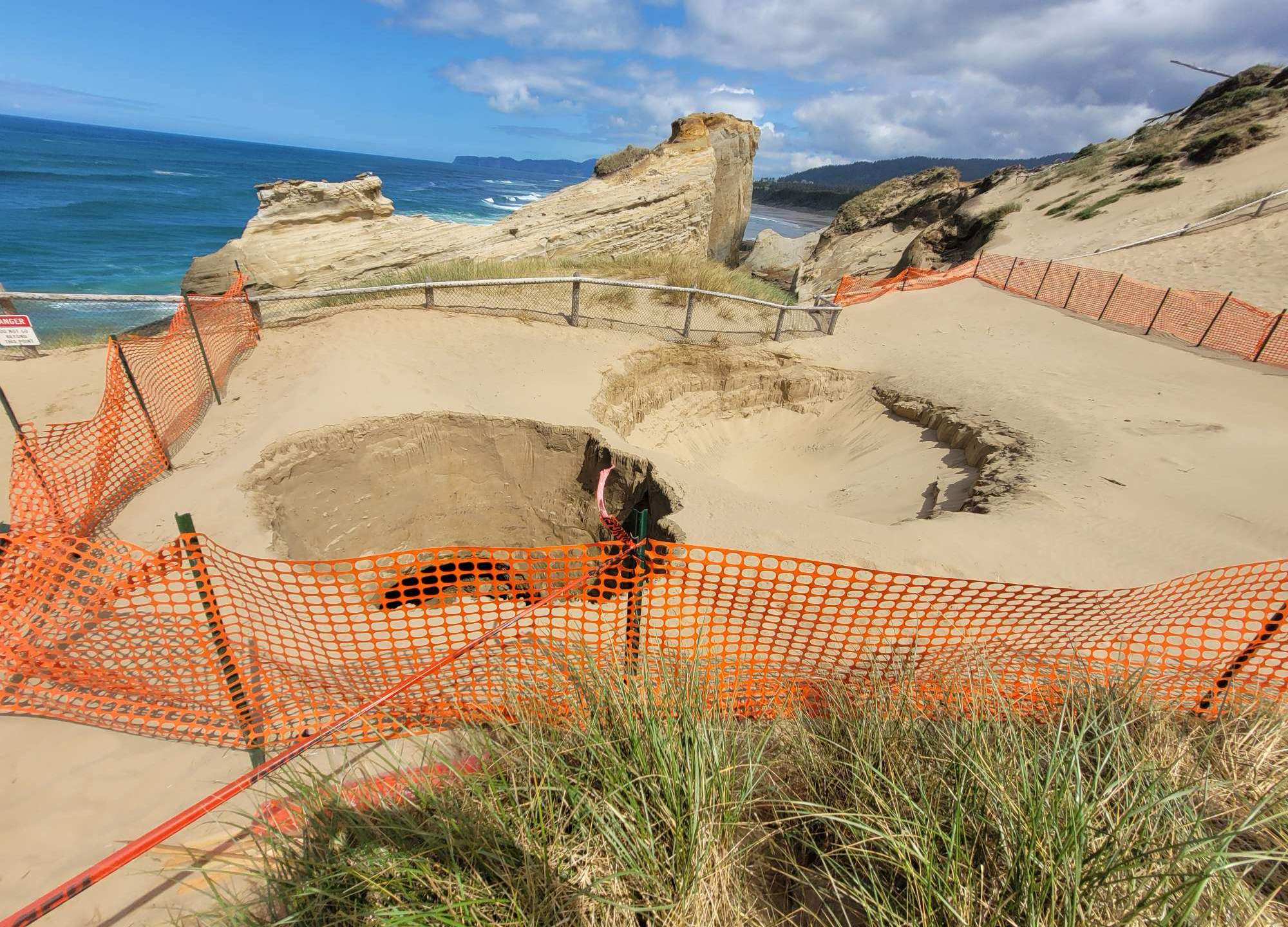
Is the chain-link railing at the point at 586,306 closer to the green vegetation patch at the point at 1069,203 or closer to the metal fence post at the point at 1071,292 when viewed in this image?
the metal fence post at the point at 1071,292

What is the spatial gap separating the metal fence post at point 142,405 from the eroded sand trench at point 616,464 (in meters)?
1.01

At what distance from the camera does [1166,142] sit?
2889 cm

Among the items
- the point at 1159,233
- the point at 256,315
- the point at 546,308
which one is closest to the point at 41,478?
the point at 256,315

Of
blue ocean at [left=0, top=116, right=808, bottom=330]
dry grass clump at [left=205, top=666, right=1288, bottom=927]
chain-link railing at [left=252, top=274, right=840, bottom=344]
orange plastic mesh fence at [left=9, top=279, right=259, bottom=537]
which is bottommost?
blue ocean at [left=0, top=116, right=808, bottom=330]

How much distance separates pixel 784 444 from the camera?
35.6ft

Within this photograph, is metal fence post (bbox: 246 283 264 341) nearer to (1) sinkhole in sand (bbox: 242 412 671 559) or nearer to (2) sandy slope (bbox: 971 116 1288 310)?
(1) sinkhole in sand (bbox: 242 412 671 559)

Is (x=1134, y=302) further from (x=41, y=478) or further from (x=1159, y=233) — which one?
(x=41, y=478)

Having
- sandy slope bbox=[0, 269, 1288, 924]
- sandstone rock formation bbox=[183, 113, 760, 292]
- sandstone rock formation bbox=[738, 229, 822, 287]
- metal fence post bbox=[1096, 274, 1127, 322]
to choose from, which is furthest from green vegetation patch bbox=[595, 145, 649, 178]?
metal fence post bbox=[1096, 274, 1127, 322]

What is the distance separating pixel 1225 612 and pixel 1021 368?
7.95 m

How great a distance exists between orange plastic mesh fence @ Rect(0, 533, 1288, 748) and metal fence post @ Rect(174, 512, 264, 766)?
0.05ft

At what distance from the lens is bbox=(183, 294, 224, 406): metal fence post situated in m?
7.23

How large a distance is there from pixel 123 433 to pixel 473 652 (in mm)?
5401

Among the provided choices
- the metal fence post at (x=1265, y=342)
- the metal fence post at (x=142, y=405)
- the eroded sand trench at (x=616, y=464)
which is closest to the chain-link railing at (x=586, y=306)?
the eroded sand trench at (x=616, y=464)

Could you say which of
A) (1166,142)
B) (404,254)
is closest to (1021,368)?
(404,254)
